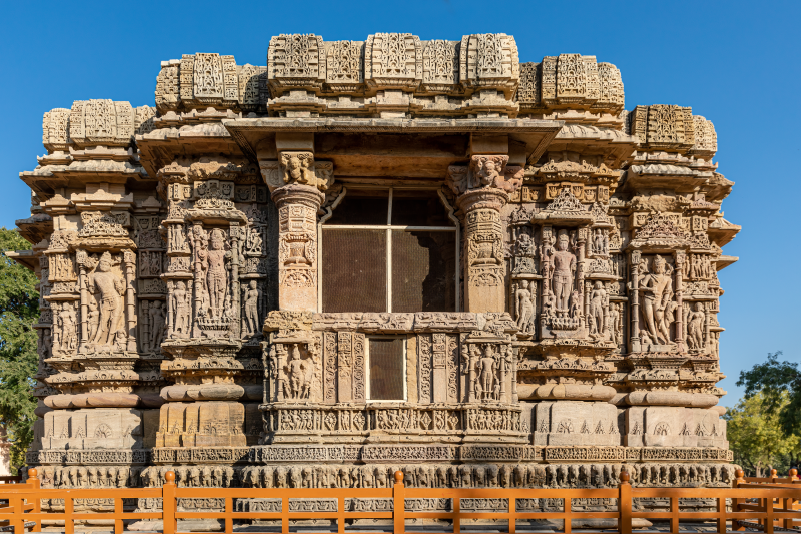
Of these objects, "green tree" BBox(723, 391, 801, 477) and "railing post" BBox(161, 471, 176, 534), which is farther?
"green tree" BBox(723, 391, 801, 477)

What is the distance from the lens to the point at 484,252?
1362 cm

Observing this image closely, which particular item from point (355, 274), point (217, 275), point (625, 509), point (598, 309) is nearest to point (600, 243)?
point (598, 309)

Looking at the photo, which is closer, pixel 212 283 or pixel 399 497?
pixel 399 497

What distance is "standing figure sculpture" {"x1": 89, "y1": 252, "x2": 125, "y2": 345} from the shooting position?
1505 cm

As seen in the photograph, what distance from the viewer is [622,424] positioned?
14828mm

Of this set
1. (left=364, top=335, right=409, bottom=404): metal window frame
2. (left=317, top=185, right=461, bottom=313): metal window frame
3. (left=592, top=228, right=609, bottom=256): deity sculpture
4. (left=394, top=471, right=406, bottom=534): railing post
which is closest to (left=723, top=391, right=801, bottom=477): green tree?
(left=592, top=228, right=609, bottom=256): deity sculpture

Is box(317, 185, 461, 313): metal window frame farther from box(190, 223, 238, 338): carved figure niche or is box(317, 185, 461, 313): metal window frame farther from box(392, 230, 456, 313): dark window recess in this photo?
box(190, 223, 238, 338): carved figure niche

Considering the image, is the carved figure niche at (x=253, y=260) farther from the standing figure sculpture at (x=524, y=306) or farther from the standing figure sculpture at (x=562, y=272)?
the standing figure sculpture at (x=562, y=272)

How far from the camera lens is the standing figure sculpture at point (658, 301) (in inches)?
591

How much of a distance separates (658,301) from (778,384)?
25.0 m

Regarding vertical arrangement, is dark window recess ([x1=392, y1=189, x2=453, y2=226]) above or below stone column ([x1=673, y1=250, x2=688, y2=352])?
above

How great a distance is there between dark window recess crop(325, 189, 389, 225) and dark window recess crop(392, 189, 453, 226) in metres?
0.20

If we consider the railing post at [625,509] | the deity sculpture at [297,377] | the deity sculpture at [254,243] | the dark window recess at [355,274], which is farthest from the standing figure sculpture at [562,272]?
the deity sculpture at [254,243]

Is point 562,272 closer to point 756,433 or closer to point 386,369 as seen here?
point 386,369
